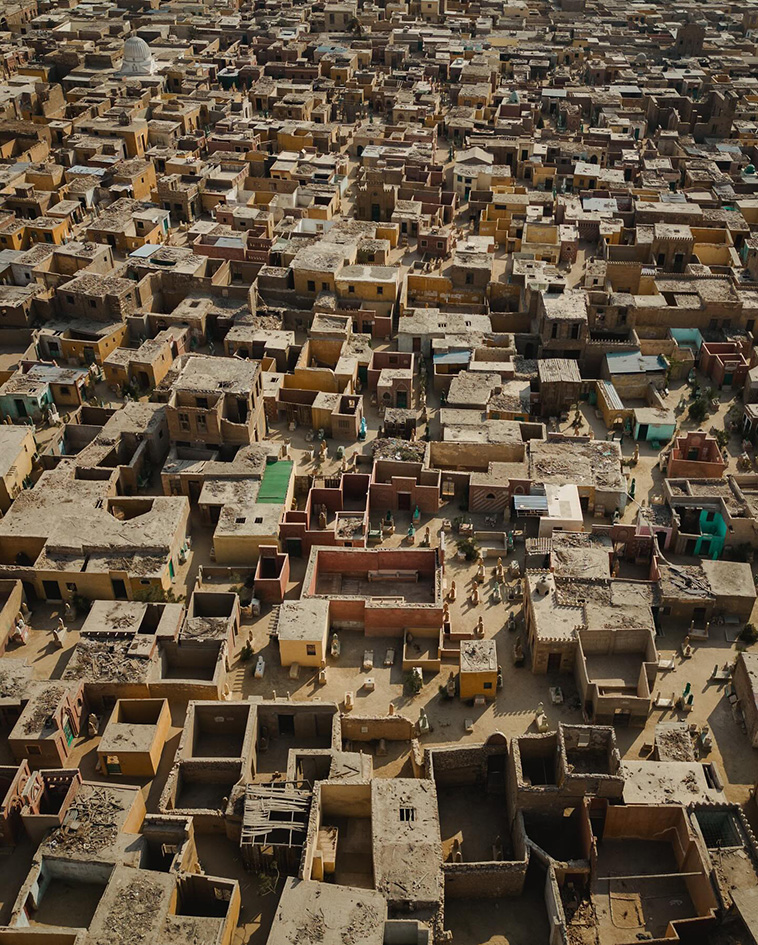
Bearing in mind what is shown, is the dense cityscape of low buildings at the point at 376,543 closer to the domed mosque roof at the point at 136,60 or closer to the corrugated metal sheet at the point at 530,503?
the corrugated metal sheet at the point at 530,503

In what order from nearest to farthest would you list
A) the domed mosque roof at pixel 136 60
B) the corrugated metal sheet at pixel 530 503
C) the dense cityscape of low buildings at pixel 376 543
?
the dense cityscape of low buildings at pixel 376 543 → the corrugated metal sheet at pixel 530 503 → the domed mosque roof at pixel 136 60

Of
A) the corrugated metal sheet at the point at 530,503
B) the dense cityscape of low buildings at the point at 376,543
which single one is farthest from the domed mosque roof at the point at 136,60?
the corrugated metal sheet at the point at 530,503

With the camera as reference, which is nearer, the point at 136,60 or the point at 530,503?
the point at 530,503

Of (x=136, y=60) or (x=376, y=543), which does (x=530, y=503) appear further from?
(x=136, y=60)

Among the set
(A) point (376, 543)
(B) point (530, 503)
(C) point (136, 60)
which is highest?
(C) point (136, 60)

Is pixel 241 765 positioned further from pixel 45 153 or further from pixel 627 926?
pixel 45 153

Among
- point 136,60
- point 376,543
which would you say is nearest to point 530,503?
point 376,543

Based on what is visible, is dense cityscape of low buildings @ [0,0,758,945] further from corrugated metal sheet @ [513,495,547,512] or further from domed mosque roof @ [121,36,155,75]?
domed mosque roof @ [121,36,155,75]
